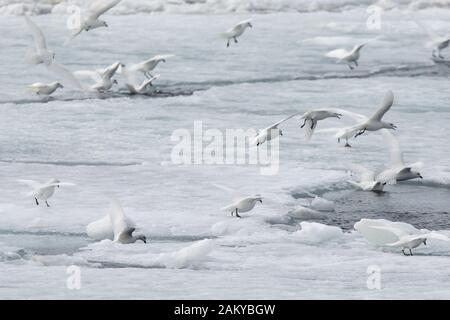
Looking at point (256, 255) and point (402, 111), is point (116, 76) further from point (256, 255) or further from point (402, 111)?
point (256, 255)

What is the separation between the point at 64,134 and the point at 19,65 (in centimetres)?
265

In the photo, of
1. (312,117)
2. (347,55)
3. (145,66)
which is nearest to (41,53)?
(145,66)

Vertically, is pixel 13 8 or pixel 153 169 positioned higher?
pixel 13 8

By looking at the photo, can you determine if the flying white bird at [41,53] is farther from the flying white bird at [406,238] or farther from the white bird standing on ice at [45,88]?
the flying white bird at [406,238]

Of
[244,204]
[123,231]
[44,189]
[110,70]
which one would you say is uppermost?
[110,70]

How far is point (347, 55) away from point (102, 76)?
2267 millimetres

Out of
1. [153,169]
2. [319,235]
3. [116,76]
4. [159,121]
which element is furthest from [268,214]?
[116,76]

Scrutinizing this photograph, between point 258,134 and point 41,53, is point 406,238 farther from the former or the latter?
point 41,53

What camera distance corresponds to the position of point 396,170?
408 inches

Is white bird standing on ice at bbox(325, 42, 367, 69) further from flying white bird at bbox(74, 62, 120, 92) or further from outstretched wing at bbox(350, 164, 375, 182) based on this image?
outstretched wing at bbox(350, 164, 375, 182)

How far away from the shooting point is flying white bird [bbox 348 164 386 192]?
34.3 feet

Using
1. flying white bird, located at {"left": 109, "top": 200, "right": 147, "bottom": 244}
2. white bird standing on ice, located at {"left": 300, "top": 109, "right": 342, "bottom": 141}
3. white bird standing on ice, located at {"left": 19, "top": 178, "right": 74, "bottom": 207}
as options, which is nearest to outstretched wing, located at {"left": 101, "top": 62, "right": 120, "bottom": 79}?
white bird standing on ice, located at {"left": 300, "top": 109, "right": 342, "bottom": 141}
